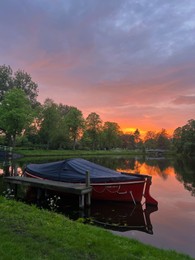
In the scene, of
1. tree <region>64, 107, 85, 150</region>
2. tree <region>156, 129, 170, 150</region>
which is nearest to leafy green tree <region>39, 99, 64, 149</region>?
tree <region>64, 107, 85, 150</region>

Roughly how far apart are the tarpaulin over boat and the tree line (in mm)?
37204

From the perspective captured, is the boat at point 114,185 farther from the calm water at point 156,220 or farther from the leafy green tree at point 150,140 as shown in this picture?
the leafy green tree at point 150,140

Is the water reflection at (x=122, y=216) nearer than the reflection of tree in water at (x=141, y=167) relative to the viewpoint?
Yes

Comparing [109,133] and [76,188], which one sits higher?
[109,133]

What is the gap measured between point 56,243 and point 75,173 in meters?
8.44

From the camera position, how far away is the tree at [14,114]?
50.4 metres

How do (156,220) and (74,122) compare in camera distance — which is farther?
(74,122)

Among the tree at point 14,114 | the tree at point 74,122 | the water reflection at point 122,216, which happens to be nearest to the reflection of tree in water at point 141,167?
the water reflection at point 122,216

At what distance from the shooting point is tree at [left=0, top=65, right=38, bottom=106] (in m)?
64.6

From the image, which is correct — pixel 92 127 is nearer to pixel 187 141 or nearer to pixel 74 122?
pixel 74 122

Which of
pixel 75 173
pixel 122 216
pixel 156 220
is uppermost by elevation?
pixel 75 173

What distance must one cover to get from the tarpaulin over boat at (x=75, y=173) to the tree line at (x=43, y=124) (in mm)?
37204

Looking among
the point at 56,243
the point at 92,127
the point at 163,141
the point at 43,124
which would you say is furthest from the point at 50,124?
the point at 163,141

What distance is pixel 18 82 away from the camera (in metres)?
66.6
